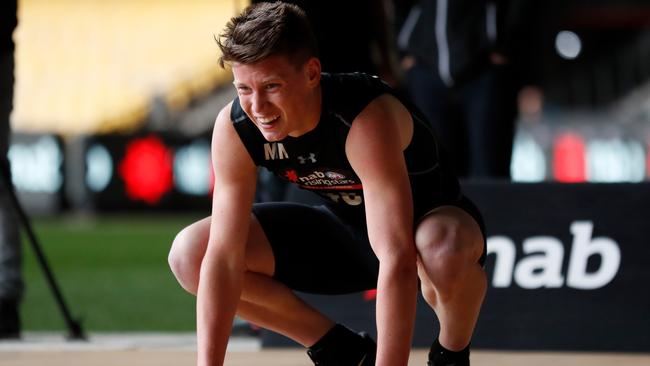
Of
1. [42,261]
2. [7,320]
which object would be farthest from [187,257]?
[7,320]

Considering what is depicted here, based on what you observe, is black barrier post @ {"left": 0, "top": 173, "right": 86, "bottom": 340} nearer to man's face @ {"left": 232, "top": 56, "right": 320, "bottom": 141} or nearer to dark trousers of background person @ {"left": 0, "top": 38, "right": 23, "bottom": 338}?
dark trousers of background person @ {"left": 0, "top": 38, "right": 23, "bottom": 338}

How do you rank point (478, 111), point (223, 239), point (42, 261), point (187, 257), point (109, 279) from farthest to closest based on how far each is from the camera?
point (109, 279) < point (478, 111) < point (42, 261) < point (187, 257) < point (223, 239)

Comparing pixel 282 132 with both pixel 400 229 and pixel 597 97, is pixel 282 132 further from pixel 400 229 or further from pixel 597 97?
pixel 597 97

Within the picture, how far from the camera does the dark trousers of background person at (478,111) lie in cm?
484

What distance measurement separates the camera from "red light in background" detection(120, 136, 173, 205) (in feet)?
44.7

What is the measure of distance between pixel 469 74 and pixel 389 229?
2074 millimetres

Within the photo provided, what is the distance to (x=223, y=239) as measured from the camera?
3.17 m

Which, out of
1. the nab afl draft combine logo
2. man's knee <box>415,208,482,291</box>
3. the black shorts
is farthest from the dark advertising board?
the nab afl draft combine logo

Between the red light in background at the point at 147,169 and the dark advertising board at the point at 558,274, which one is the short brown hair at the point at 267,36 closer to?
the dark advertising board at the point at 558,274

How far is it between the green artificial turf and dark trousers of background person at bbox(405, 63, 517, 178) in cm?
157

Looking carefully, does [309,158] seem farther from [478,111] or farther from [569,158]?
[569,158]

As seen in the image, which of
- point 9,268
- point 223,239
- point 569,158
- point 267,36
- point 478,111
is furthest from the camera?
point 569,158

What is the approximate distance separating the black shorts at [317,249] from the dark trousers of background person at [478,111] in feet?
4.75

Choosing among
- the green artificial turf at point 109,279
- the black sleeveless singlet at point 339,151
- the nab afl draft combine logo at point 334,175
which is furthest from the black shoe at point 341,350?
the green artificial turf at point 109,279
